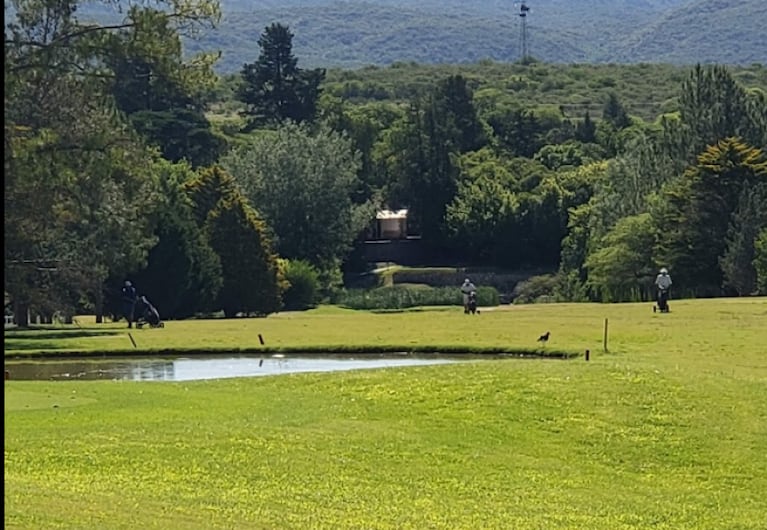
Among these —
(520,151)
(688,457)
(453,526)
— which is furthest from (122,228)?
(520,151)

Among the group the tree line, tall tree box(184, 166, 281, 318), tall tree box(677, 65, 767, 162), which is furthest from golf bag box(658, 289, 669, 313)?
tall tree box(677, 65, 767, 162)

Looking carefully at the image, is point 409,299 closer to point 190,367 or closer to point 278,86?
point 190,367

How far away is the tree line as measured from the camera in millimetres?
41344

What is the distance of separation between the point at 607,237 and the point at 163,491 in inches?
2384

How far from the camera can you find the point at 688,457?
68.8 ft

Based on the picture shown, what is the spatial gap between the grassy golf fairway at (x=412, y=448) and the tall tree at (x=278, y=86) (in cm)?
8957

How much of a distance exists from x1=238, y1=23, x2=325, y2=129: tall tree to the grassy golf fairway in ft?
294

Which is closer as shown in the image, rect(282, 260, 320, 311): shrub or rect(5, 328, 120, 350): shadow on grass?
rect(5, 328, 120, 350): shadow on grass

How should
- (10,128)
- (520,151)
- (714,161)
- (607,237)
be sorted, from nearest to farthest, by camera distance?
(10,128) < (714,161) < (607,237) < (520,151)

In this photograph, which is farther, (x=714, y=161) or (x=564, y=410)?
(x=714, y=161)

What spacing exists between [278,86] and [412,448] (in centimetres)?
10216

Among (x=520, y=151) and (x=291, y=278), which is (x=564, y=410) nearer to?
(x=291, y=278)

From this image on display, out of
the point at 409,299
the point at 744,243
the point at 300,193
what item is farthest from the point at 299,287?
the point at 744,243

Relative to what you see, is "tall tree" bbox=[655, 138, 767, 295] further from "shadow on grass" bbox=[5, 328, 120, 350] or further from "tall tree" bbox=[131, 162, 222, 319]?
"shadow on grass" bbox=[5, 328, 120, 350]
